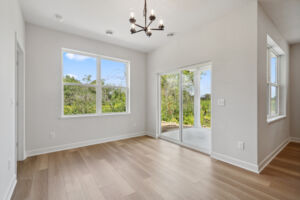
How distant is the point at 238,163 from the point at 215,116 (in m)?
0.93

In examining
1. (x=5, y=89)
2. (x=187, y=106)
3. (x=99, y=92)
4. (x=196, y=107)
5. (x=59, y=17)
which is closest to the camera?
(x=5, y=89)

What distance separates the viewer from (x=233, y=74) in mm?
2564

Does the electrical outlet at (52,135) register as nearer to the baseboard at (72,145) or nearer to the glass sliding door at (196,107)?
the baseboard at (72,145)

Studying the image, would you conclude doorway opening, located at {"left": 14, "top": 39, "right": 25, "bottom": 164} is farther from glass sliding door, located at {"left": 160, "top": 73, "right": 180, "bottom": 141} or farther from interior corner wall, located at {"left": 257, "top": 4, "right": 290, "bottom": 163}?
interior corner wall, located at {"left": 257, "top": 4, "right": 290, "bottom": 163}

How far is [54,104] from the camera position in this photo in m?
3.21

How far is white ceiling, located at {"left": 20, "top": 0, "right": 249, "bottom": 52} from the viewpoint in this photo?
2.33 meters

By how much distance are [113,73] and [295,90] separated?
5454 mm

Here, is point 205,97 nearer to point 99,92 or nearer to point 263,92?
point 263,92

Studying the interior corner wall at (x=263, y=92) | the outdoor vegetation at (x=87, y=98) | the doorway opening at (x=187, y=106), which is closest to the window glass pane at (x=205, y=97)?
the doorway opening at (x=187, y=106)

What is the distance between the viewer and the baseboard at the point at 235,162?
2.30m

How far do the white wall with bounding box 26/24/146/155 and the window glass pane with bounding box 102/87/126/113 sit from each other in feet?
1.08

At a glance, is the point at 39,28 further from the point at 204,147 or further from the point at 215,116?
the point at 204,147

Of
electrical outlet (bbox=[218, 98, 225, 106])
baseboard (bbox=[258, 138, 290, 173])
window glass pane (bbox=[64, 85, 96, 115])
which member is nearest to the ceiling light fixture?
window glass pane (bbox=[64, 85, 96, 115])

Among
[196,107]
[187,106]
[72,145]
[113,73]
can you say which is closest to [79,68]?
[113,73]
